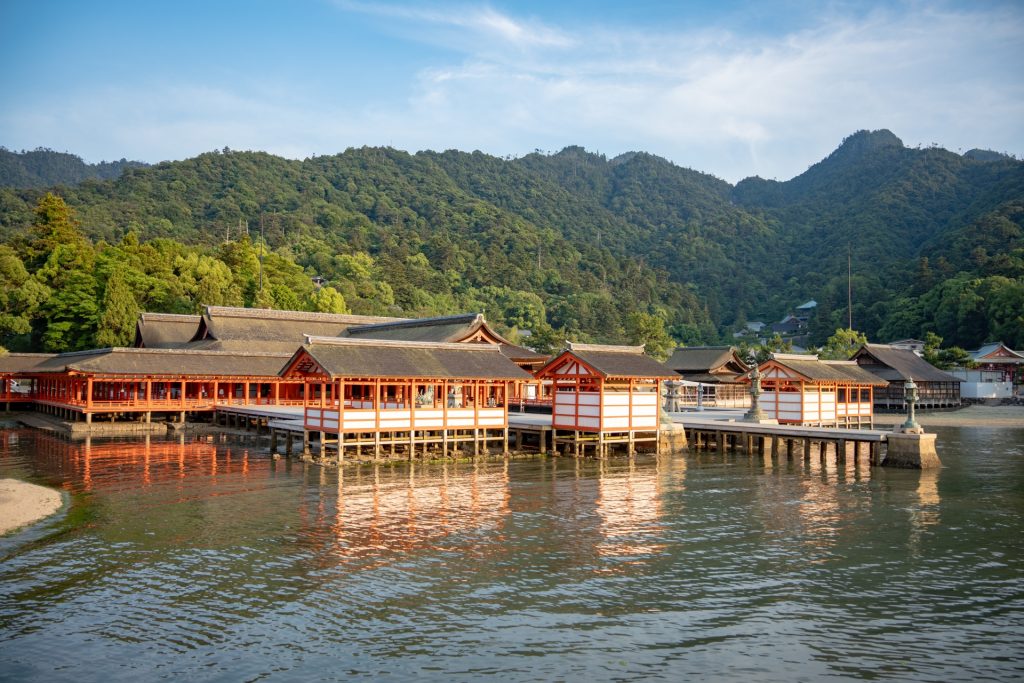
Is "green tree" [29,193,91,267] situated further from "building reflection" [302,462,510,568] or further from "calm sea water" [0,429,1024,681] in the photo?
"building reflection" [302,462,510,568]

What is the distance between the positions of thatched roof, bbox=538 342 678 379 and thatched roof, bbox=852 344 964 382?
3317 centimetres

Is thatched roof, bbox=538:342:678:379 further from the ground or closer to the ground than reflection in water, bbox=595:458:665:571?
further from the ground

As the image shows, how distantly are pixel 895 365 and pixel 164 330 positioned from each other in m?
50.5

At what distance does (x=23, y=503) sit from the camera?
20.3 metres

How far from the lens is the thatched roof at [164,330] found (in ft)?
173

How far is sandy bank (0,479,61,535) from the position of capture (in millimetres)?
18592

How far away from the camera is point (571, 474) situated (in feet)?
91.8

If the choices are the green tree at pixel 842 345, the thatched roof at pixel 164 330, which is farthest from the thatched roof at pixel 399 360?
the green tree at pixel 842 345

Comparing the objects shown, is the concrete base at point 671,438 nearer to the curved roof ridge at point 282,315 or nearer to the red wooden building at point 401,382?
the red wooden building at point 401,382

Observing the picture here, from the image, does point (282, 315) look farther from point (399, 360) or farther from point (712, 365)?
point (712, 365)

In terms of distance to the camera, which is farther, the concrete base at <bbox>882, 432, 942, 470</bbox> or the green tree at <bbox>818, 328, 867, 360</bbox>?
the green tree at <bbox>818, 328, 867, 360</bbox>

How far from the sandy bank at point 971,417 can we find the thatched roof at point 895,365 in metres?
2.82

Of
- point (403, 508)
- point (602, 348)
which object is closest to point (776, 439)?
point (602, 348)

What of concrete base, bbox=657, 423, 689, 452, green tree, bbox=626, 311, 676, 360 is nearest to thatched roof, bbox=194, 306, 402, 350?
concrete base, bbox=657, 423, 689, 452
